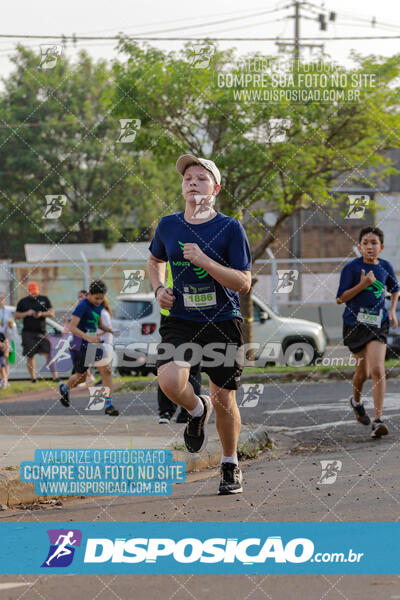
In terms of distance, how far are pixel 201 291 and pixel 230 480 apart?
4.07 ft

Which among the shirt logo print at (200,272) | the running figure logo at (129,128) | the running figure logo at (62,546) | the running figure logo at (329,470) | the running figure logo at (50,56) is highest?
the running figure logo at (50,56)

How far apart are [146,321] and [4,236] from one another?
24.7m

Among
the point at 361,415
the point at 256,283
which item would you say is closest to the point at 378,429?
the point at 361,415

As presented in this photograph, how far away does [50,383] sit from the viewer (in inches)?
711

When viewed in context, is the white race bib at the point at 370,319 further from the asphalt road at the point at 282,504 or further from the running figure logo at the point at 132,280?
the running figure logo at the point at 132,280

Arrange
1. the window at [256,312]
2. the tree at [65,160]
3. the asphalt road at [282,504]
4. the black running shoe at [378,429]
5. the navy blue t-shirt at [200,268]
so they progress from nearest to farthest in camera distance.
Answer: the asphalt road at [282,504], the navy blue t-shirt at [200,268], the black running shoe at [378,429], the window at [256,312], the tree at [65,160]

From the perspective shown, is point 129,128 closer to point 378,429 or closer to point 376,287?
point 376,287

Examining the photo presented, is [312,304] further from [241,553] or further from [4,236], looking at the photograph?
[241,553]

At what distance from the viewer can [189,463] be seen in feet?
27.1

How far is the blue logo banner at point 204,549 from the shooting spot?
477 cm

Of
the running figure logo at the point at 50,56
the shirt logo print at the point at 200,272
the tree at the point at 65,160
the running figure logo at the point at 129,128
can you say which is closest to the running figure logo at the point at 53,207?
the running figure logo at the point at 50,56

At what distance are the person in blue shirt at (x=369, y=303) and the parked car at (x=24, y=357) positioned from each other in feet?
31.0

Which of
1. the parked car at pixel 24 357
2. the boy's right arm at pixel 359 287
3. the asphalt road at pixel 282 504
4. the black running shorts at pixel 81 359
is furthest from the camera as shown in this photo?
the parked car at pixel 24 357

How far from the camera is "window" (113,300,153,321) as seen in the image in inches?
760
